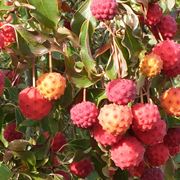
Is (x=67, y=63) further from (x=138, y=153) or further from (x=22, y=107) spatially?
(x=138, y=153)

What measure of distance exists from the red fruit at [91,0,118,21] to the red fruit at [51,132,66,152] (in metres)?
0.47

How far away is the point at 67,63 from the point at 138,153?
0.29 m

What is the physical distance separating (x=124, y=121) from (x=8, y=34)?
0.41m

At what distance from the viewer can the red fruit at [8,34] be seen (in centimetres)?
157

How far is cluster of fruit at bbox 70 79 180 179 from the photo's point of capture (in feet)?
4.61

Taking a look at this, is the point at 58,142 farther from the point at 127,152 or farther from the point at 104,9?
the point at 104,9

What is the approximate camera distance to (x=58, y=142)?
5.95ft

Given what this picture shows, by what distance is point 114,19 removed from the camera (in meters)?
1.59

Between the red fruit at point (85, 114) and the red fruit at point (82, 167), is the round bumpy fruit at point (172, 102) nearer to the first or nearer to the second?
the red fruit at point (85, 114)

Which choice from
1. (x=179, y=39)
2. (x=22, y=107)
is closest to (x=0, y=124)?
(x=22, y=107)

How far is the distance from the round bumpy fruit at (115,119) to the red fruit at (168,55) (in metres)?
0.18

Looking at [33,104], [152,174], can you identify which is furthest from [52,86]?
[152,174]

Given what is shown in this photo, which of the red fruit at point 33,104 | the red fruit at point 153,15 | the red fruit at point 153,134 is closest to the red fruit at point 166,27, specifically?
the red fruit at point 153,15

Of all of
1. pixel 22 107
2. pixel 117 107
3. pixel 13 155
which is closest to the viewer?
pixel 117 107
